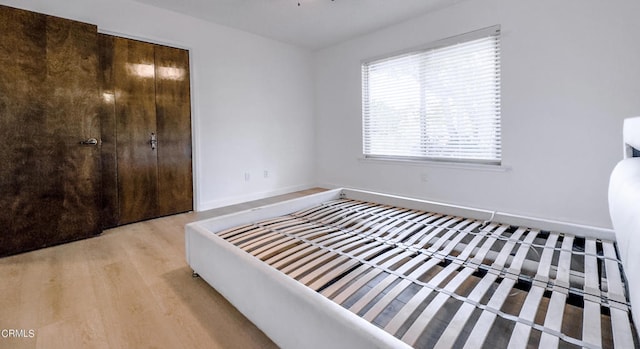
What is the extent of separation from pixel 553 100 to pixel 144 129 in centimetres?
407

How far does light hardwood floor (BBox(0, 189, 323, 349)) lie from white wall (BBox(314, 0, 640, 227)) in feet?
9.57

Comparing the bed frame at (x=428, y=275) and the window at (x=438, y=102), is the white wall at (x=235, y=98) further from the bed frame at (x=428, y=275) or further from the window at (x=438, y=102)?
the bed frame at (x=428, y=275)

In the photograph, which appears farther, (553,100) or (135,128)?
(135,128)

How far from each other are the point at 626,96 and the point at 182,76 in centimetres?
424

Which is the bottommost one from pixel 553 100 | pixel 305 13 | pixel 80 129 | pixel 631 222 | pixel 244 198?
pixel 244 198

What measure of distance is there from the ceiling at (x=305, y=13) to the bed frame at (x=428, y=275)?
7.45ft

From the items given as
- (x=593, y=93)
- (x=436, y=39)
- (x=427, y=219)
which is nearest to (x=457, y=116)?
(x=436, y=39)

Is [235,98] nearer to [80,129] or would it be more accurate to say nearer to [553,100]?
[80,129]

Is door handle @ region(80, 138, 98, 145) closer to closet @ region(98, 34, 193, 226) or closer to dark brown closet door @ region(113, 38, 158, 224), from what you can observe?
closet @ region(98, 34, 193, 226)

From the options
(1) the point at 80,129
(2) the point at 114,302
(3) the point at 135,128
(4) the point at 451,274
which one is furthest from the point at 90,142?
(4) the point at 451,274

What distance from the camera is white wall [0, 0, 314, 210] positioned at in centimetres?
310

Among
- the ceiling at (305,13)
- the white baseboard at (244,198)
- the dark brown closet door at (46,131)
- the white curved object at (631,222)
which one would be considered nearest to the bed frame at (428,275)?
the white curved object at (631,222)

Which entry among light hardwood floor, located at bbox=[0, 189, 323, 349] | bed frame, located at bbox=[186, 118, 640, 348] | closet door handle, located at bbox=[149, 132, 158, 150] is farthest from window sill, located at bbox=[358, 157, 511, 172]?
light hardwood floor, located at bbox=[0, 189, 323, 349]

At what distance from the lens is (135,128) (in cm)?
319
